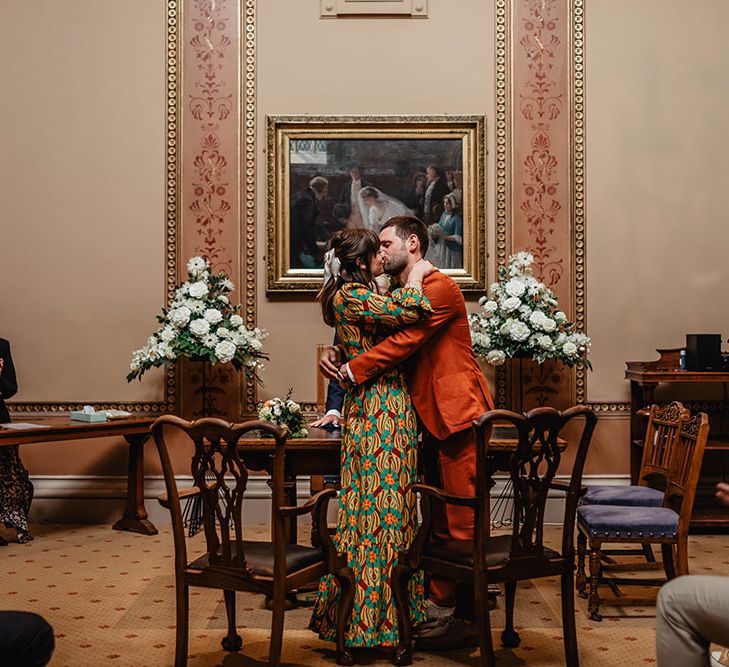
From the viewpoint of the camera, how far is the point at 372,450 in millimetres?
4051

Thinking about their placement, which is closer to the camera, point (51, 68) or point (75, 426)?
point (75, 426)

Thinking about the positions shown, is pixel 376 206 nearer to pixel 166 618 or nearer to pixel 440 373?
pixel 440 373

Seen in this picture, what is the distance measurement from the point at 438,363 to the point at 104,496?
417cm

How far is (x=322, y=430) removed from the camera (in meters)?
4.77

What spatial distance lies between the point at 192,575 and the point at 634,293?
4.87m

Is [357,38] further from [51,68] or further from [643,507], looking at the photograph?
[643,507]

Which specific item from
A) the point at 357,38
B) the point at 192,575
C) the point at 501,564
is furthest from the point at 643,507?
the point at 357,38

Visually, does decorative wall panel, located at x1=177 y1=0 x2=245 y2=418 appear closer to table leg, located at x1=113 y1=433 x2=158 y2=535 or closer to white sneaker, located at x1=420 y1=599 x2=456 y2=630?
table leg, located at x1=113 y1=433 x2=158 y2=535

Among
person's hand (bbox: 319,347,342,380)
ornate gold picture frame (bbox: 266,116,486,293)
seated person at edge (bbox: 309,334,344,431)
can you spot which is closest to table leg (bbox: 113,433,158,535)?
ornate gold picture frame (bbox: 266,116,486,293)

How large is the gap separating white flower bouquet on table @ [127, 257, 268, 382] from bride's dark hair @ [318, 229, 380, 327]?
2623mm

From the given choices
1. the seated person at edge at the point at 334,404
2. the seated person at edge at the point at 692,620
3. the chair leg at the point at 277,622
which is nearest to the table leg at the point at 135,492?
the seated person at edge at the point at 334,404

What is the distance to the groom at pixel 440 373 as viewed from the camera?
4.09 m

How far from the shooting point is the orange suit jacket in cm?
405

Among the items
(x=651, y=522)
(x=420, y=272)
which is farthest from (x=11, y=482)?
(x=651, y=522)
